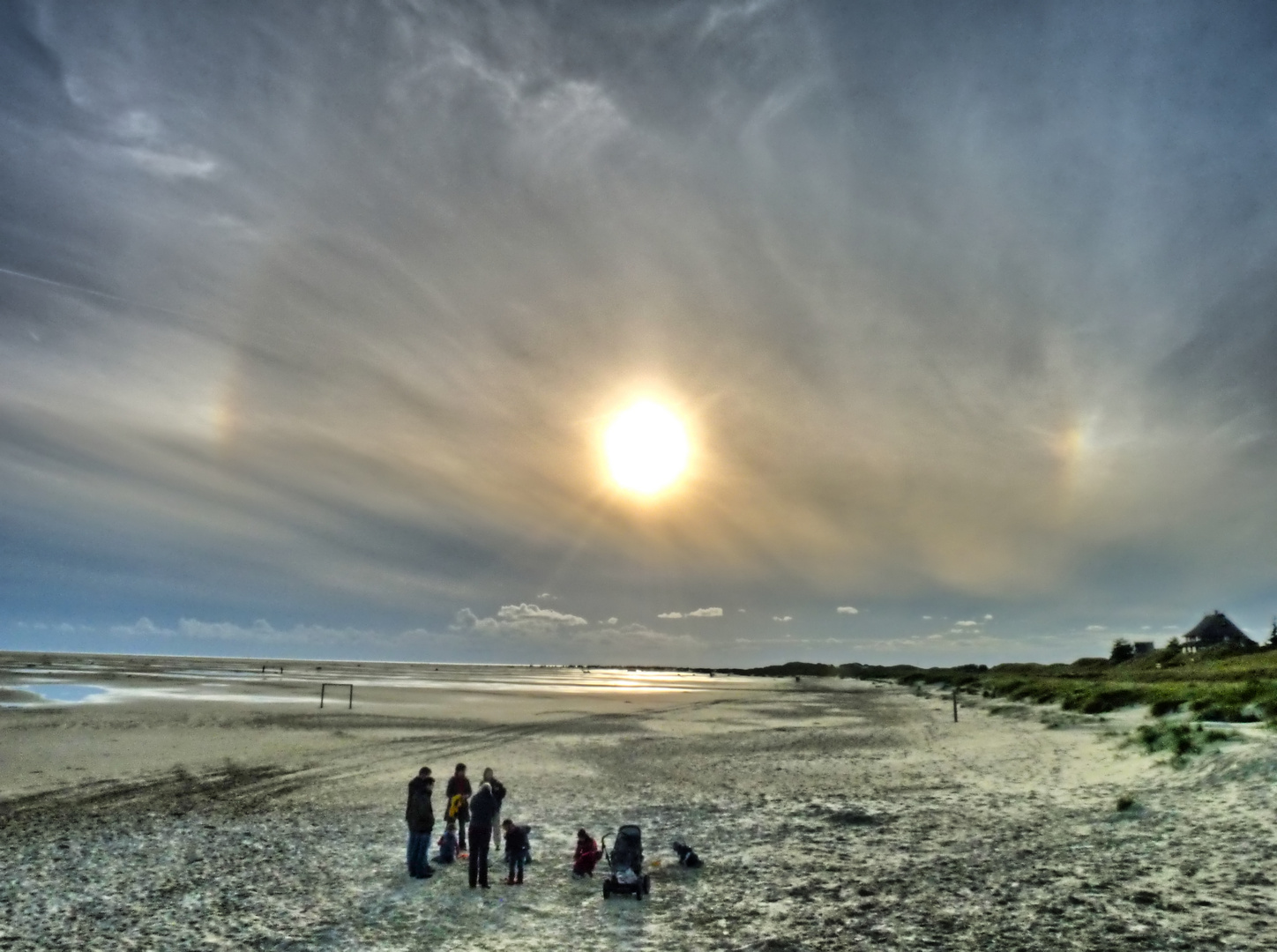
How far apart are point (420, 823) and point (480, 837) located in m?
1.44

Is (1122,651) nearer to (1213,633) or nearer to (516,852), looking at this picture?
(1213,633)

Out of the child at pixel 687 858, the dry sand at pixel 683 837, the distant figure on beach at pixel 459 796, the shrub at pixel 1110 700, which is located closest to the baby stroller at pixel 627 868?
the dry sand at pixel 683 837

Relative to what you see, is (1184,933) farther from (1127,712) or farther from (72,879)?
(1127,712)

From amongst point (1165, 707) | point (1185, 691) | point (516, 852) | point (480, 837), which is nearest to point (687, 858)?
point (516, 852)

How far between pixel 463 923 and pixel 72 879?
885 centimetres

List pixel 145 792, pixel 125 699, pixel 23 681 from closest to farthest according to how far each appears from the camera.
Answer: pixel 145 792, pixel 125 699, pixel 23 681

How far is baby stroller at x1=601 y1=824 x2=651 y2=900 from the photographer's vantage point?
15.1m

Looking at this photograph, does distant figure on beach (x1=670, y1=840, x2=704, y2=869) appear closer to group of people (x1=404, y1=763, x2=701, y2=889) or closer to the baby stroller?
group of people (x1=404, y1=763, x2=701, y2=889)

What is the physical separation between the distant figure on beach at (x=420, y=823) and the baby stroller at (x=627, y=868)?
392cm

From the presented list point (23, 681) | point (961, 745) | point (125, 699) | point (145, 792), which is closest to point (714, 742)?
point (961, 745)

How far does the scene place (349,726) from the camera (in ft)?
151

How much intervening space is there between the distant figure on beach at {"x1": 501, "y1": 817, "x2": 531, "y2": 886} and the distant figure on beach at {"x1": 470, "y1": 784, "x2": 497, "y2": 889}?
51 cm

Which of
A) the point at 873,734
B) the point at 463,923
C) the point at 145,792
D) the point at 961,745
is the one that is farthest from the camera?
the point at 873,734

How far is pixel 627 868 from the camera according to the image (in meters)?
15.3
